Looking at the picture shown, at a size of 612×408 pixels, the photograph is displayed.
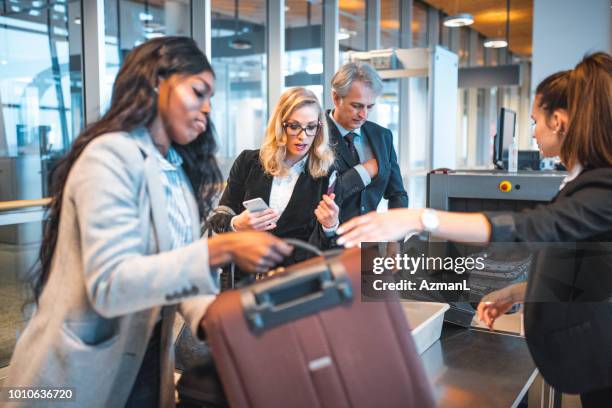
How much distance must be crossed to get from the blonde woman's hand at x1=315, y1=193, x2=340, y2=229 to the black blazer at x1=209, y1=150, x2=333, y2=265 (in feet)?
0.31

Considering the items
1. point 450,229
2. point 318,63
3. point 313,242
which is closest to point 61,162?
point 450,229

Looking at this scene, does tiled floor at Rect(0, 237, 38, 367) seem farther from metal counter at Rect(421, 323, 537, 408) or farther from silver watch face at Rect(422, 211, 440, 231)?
silver watch face at Rect(422, 211, 440, 231)

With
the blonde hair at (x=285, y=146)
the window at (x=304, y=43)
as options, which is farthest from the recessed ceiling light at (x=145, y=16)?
the blonde hair at (x=285, y=146)

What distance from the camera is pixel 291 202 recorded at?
6.84 feet

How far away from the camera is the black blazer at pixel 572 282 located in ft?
3.78

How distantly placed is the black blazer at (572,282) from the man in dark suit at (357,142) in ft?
3.65

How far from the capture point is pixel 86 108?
3.52 m

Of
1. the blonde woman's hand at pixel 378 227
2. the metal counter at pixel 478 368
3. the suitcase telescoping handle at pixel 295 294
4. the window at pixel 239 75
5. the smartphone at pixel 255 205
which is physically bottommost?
the metal counter at pixel 478 368

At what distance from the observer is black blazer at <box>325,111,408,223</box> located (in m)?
2.36

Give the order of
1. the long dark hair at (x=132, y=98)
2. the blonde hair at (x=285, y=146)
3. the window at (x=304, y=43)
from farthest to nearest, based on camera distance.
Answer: the window at (x=304, y=43) → the blonde hair at (x=285, y=146) → the long dark hair at (x=132, y=98)

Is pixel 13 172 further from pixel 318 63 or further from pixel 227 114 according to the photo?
pixel 318 63

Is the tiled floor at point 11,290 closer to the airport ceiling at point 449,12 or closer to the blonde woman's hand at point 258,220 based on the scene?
the blonde woman's hand at point 258,220

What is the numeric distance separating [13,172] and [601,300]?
380 cm

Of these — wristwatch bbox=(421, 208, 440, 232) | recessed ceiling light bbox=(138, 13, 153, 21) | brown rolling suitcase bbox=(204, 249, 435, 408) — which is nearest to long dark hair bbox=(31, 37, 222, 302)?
brown rolling suitcase bbox=(204, 249, 435, 408)
